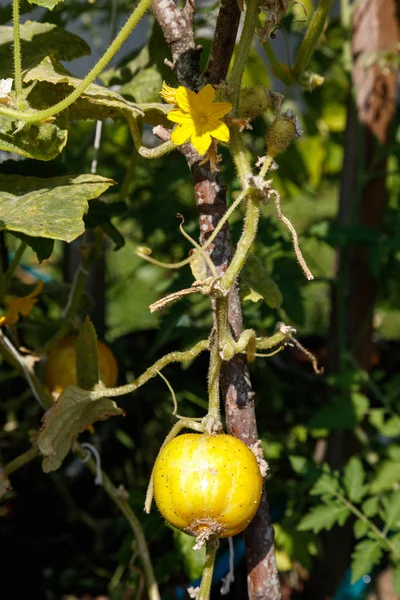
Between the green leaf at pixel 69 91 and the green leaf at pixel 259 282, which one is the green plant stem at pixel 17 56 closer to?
the green leaf at pixel 69 91

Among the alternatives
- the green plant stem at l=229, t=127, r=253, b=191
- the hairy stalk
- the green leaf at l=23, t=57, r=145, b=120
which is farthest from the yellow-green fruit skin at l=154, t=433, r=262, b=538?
the green leaf at l=23, t=57, r=145, b=120

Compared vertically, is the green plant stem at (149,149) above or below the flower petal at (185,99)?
below

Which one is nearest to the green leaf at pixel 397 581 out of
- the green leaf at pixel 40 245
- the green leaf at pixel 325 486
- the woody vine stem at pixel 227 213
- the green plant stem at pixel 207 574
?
the green leaf at pixel 325 486

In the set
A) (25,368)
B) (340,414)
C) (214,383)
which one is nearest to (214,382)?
(214,383)

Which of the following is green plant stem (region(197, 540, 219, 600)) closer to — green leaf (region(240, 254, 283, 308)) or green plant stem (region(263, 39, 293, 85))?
green leaf (region(240, 254, 283, 308))

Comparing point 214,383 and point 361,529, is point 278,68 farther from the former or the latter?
point 361,529
